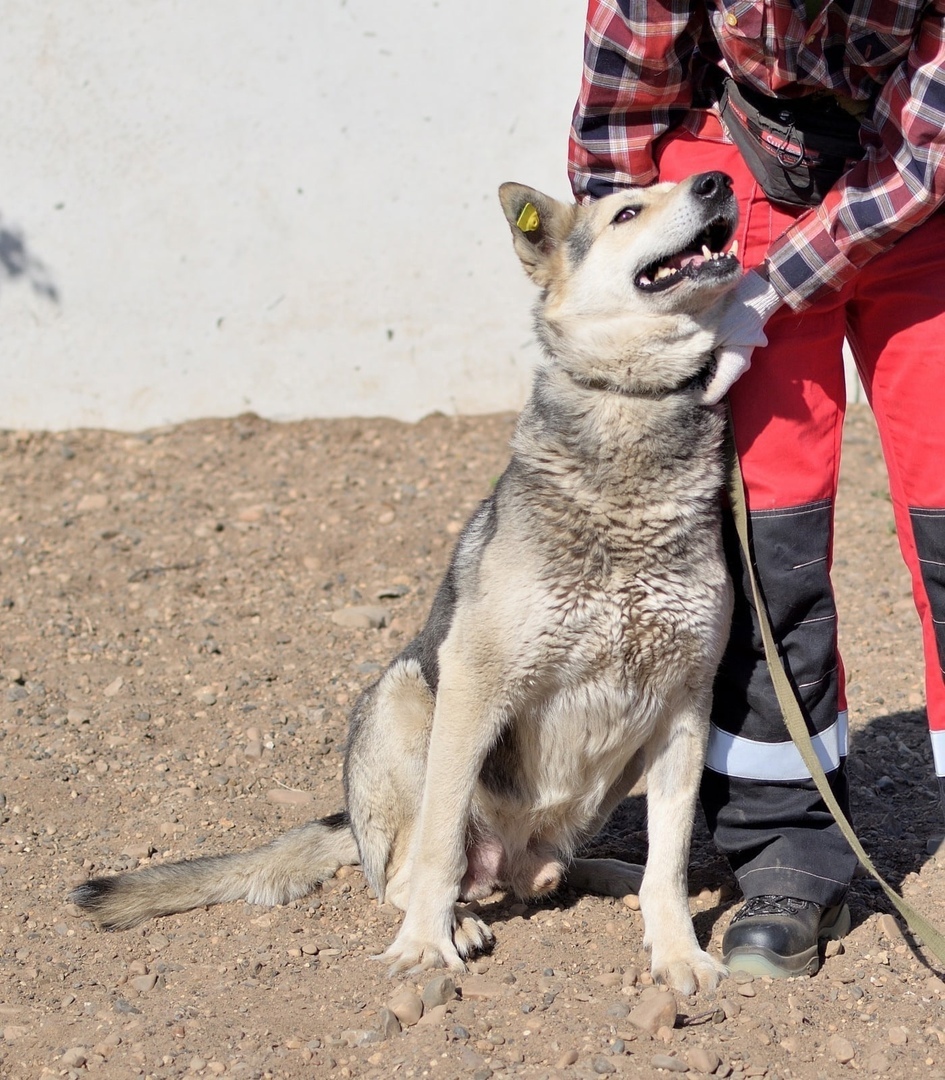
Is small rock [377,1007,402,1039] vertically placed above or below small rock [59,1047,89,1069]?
below

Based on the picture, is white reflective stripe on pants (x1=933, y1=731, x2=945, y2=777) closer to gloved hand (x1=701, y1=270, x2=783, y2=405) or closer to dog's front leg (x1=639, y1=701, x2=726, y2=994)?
dog's front leg (x1=639, y1=701, x2=726, y2=994)

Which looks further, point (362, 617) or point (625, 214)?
point (362, 617)

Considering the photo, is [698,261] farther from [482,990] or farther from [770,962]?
[482,990]

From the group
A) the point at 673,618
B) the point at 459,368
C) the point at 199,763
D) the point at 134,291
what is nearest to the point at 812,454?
the point at 673,618

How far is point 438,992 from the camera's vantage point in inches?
109

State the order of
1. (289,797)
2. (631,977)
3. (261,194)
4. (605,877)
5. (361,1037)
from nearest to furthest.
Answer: (361,1037) → (631,977) → (605,877) → (289,797) → (261,194)

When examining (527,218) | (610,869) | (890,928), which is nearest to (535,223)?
(527,218)

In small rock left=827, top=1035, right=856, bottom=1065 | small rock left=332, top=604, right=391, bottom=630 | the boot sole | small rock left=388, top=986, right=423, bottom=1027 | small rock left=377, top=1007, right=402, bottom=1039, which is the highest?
small rock left=377, top=1007, right=402, bottom=1039

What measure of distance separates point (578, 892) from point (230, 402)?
13.8ft

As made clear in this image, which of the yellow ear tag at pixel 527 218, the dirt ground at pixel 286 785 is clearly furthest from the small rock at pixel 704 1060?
the yellow ear tag at pixel 527 218

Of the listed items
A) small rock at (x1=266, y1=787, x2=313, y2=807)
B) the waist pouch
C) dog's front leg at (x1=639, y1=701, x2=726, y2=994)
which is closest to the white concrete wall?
small rock at (x1=266, y1=787, x2=313, y2=807)

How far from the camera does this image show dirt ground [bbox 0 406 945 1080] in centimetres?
263

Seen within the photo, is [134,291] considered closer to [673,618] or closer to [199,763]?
[199,763]

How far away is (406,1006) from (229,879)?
30.0 inches
